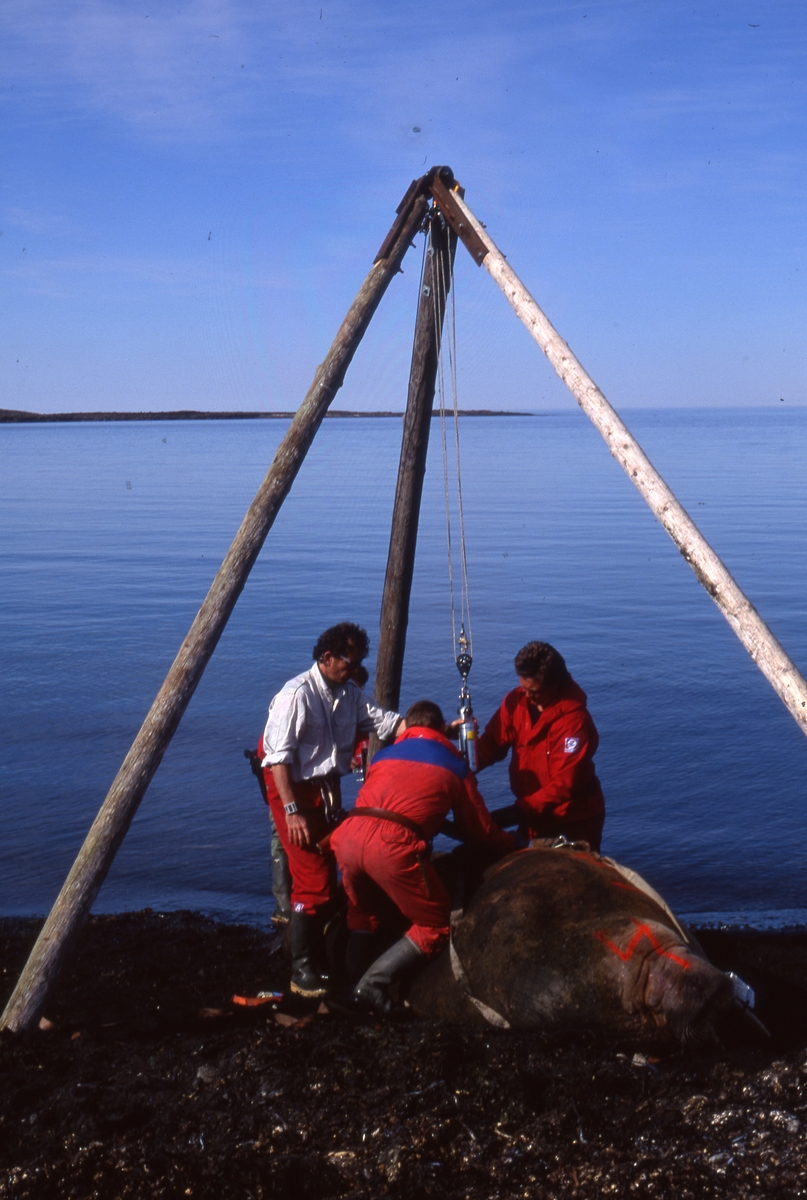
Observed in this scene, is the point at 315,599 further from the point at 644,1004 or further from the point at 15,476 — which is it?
the point at 15,476

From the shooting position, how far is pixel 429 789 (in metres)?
5.25

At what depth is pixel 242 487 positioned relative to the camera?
4747 cm

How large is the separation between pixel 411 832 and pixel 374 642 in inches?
435

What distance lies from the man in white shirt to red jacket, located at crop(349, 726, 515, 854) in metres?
0.53

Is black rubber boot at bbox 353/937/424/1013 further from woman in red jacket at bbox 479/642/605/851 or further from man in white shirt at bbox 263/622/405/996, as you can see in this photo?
woman in red jacket at bbox 479/642/605/851

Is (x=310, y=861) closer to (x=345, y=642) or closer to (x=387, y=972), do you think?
(x=387, y=972)

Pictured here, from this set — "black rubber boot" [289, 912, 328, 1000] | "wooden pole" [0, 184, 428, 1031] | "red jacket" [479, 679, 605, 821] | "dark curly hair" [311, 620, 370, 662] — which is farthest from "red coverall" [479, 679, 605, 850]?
"wooden pole" [0, 184, 428, 1031]

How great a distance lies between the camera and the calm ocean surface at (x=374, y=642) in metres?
8.78

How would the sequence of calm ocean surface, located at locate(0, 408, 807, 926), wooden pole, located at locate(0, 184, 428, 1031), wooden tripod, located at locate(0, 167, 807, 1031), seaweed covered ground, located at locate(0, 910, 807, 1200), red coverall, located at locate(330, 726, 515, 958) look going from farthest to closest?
calm ocean surface, located at locate(0, 408, 807, 926) → red coverall, located at locate(330, 726, 515, 958) → wooden pole, located at locate(0, 184, 428, 1031) → wooden tripod, located at locate(0, 167, 807, 1031) → seaweed covered ground, located at locate(0, 910, 807, 1200)

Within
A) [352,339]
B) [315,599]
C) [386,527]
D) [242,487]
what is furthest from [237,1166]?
[242,487]

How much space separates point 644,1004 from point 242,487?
44.4 m

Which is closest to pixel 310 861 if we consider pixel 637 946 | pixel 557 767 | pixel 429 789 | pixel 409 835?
pixel 409 835

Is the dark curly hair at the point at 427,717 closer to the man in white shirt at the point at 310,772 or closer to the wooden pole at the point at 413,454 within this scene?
the man in white shirt at the point at 310,772

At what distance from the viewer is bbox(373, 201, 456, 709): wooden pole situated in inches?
260
